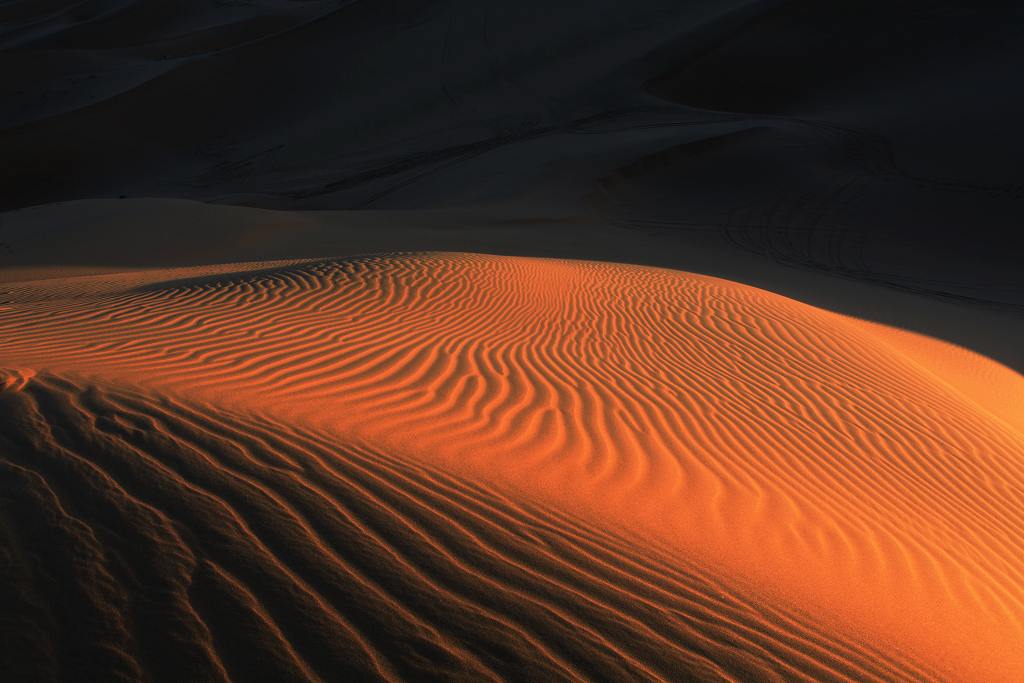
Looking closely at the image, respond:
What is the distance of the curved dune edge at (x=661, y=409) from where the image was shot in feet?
11.3

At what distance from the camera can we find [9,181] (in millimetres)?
27562

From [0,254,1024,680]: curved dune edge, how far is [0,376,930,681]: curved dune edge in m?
0.34

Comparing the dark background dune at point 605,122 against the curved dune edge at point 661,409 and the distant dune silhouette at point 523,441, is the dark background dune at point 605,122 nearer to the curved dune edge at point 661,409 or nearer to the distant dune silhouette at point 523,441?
the distant dune silhouette at point 523,441

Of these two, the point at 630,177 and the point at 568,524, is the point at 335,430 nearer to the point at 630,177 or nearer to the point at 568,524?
the point at 568,524

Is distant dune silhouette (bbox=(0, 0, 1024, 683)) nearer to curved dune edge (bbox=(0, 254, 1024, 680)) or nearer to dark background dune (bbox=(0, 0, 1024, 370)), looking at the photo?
curved dune edge (bbox=(0, 254, 1024, 680))

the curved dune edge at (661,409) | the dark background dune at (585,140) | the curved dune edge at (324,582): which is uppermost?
the dark background dune at (585,140)

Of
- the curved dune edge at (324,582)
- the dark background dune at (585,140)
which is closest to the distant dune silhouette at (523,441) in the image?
the curved dune edge at (324,582)

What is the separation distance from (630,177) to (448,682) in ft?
68.5

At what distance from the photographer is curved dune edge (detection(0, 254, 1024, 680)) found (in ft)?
11.3

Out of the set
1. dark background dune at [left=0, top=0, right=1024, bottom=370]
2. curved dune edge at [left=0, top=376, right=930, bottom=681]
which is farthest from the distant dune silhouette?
dark background dune at [left=0, top=0, right=1024, bottom=370]

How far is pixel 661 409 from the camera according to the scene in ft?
17.8

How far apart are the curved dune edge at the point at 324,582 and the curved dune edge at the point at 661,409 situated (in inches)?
13.5

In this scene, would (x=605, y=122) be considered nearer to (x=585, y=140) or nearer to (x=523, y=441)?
(x=585, y=140)

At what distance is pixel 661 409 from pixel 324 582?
11.1 feet
